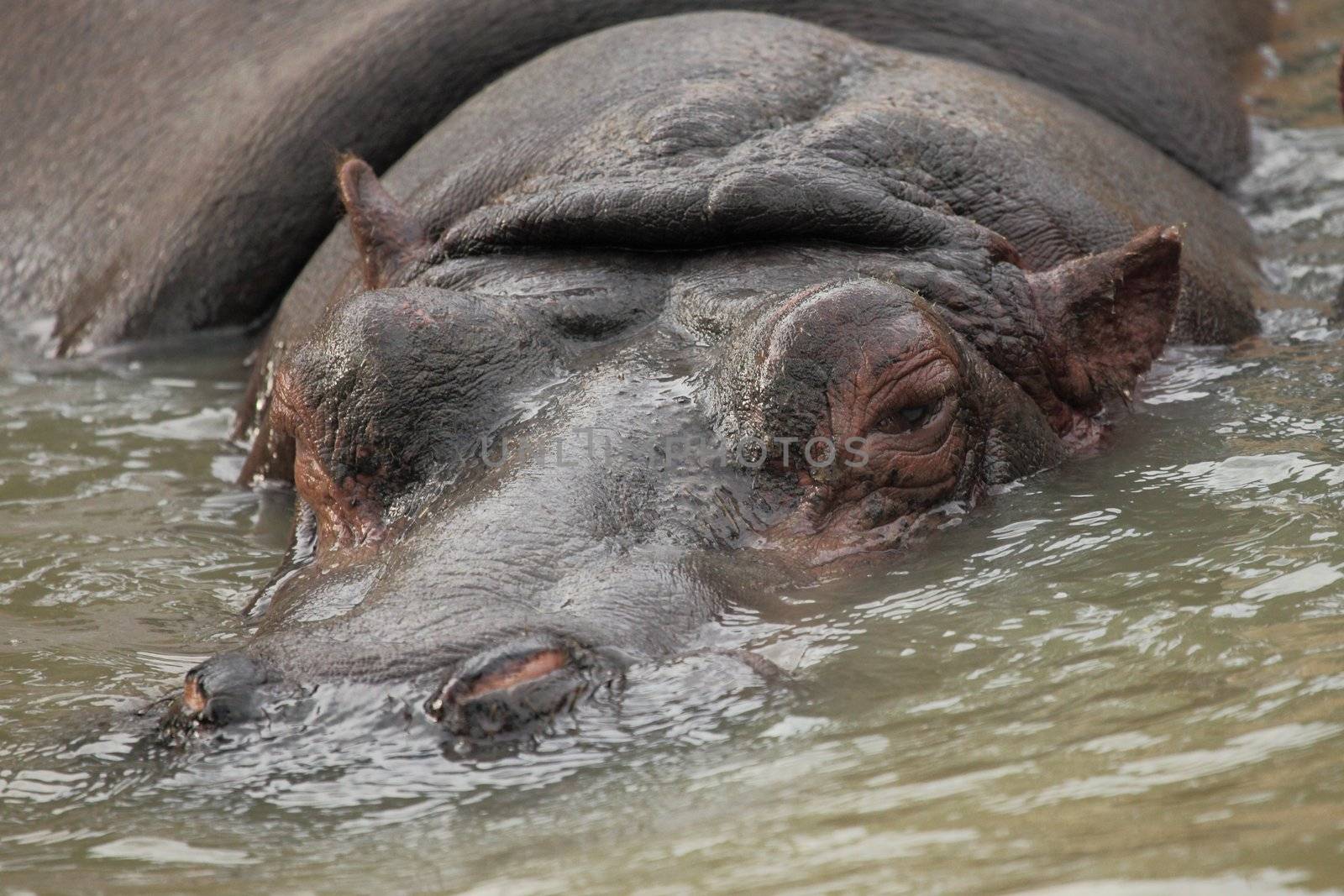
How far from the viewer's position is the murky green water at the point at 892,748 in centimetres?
228

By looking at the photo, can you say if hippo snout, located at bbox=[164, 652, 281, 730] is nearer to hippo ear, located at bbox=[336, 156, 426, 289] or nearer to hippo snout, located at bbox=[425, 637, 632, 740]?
hippo snout, located at bbox=[425, 637, 632, 740]

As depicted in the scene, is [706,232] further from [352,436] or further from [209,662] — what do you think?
[209,662]

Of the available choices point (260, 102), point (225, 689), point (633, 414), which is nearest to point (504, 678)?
point (225, 689)

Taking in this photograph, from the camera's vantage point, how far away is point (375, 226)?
191 inches

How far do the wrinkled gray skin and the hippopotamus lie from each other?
789 millimetres

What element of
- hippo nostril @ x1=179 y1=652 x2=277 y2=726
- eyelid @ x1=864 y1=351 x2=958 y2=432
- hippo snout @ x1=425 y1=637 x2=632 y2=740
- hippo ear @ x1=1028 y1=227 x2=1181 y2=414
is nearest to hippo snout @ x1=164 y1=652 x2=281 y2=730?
hippo nostril @ x1=179 y1=652 x2=277 y2=726

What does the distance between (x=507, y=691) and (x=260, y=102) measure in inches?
178

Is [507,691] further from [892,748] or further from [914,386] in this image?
[914,386]

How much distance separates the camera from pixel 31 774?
9.52 ft

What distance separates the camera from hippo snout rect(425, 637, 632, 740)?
2701 mm

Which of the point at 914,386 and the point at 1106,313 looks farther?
the point at 1106,313

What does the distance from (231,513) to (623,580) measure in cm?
231

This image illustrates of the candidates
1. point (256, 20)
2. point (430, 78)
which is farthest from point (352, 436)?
point (256, 20)

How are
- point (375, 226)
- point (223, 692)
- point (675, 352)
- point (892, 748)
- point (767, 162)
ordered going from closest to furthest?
point (892, 748)
point (223, 692)
point (675, 352)
point (767, 162)
point (375, 226)
